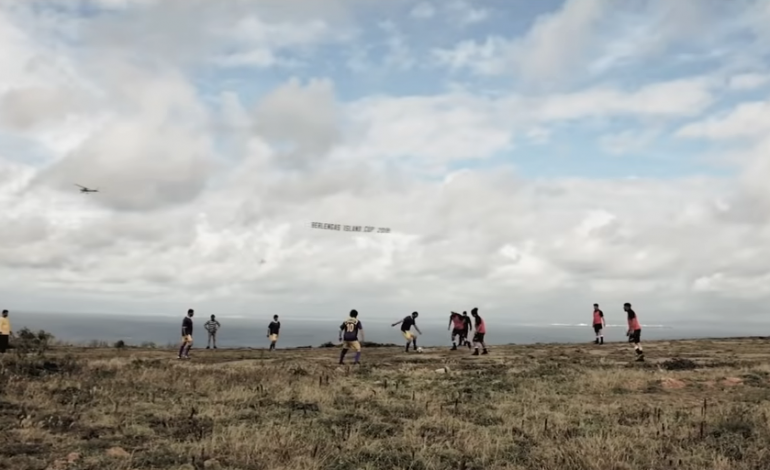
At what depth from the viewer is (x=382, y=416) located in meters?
14.5

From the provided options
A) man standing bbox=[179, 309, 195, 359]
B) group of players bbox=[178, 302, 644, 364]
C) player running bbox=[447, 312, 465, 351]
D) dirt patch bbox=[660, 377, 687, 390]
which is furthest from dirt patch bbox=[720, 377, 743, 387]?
man standing bbox=[179, 309, 195, 359]

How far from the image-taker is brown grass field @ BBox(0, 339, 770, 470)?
10766mm

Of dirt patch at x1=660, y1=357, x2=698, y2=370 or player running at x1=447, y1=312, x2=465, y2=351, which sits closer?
dirt patch at x1=660, y1=357, x2=698, y2=370

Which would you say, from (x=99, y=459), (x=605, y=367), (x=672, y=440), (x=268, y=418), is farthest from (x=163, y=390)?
(x=605, y=367)

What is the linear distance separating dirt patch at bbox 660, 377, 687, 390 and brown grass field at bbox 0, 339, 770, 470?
0.07 metres

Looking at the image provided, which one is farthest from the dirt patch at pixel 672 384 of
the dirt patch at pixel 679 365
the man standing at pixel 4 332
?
the man standing at pixel 4 332

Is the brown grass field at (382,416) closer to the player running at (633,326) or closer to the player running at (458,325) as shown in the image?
the player running at (633,326)

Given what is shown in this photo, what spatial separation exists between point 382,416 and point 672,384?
9481 mm

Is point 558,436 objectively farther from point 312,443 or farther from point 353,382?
point 353,382

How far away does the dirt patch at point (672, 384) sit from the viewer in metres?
18.7

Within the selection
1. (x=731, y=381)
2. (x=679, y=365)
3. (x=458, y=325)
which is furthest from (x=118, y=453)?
(x=458, y=325)

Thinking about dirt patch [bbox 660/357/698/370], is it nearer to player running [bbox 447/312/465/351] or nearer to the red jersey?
the red jersey

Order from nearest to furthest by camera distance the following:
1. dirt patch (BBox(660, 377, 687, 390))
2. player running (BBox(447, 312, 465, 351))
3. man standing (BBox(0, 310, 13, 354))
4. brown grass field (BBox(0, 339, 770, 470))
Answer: brown grass field (BBox(0, 339, 770, 470))
dirt patch (BBox(660, 377, 687, 390))
man standing (BBox(0, 310, 13, 354))
player running (BBox(447, 312, 465, 351))

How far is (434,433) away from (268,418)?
3.75 m
